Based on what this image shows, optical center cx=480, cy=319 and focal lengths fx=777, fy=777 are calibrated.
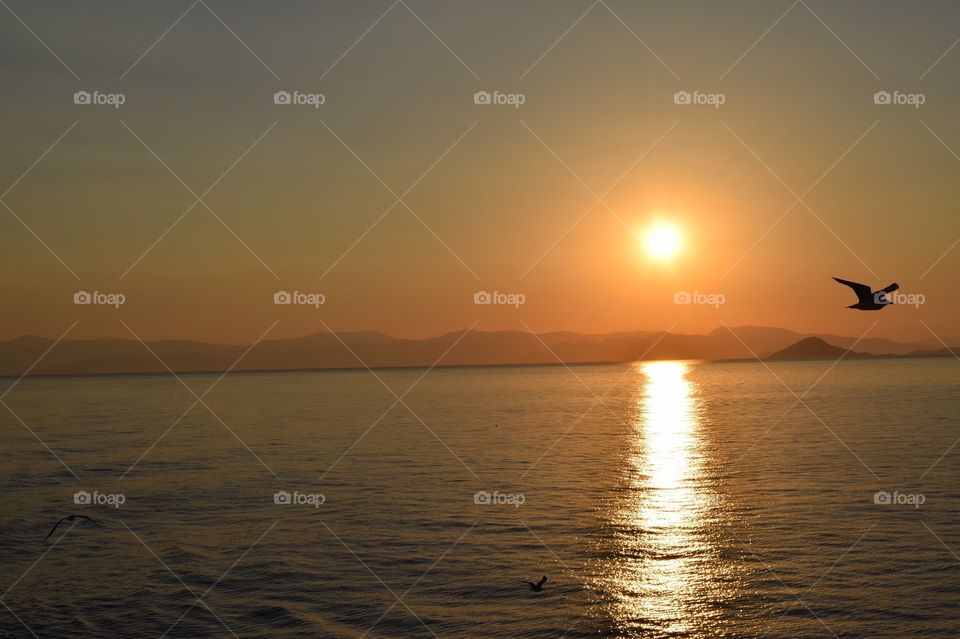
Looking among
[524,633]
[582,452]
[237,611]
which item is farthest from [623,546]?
[582,452]

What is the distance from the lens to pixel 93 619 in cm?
2644

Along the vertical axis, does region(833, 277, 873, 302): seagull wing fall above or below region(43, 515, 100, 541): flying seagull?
above

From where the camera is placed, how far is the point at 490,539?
35625mm

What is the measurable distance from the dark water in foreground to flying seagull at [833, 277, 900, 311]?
9.98 metres

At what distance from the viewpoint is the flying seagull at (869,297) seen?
23891 millimetres
